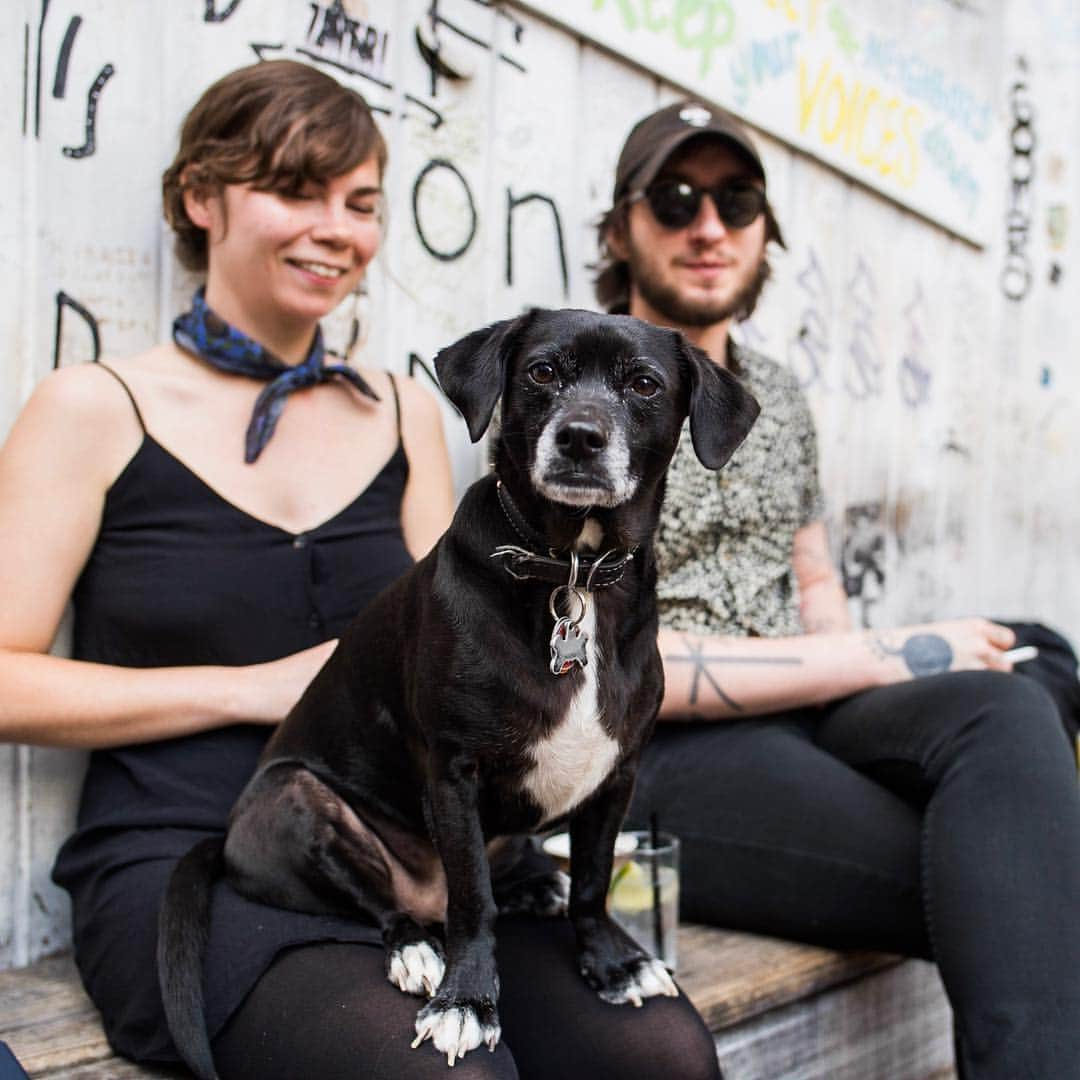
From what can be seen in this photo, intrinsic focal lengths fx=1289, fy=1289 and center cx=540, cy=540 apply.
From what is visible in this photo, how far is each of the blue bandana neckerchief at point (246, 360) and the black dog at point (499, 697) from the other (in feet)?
1.50

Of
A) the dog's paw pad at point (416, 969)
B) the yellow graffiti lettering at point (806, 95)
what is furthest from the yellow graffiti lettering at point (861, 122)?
the dog's paw pad at point (416, 969)

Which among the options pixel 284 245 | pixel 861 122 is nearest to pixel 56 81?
pixel 284 245

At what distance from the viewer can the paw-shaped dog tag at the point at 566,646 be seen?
58.7 inches

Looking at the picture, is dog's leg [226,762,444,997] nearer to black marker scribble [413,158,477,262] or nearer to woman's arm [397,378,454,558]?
woman's arm [397,378,454,558]

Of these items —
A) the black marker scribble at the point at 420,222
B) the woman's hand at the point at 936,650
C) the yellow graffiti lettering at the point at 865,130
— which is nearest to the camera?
the woman's hand at the point at 936,650

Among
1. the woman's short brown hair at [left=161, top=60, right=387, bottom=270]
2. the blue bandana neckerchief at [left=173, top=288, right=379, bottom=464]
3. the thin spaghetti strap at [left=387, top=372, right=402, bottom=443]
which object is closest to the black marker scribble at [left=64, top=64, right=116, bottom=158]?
the woman's short brown hair at [left=161, top=60, right=387, bottom=270]

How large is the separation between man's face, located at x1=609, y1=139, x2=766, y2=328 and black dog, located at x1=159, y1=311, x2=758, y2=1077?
2.89 feet

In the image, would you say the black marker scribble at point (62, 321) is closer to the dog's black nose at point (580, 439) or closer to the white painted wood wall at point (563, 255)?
the white painted wood wall at point (563, 255)

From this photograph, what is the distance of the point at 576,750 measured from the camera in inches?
60.2

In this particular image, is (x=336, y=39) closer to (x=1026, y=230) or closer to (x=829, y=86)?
(x=829, y=86)

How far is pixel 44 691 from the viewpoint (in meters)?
1.77

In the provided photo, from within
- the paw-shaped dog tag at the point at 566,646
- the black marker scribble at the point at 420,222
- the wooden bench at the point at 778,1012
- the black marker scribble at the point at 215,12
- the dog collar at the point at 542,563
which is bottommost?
the wooden bench at the point at 778,1012

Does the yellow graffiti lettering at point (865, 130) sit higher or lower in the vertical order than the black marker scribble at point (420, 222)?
higher

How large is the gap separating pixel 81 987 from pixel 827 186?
2.75m
